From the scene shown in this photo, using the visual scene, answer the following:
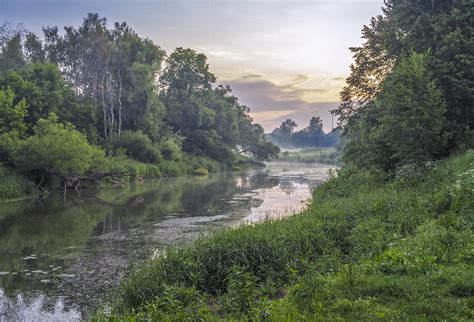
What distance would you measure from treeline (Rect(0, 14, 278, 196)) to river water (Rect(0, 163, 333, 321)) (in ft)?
14.7

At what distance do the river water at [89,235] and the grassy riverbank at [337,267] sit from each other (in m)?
2.21

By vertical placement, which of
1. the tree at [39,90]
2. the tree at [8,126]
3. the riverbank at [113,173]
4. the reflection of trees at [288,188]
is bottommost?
the reflection of trees at [288,188]

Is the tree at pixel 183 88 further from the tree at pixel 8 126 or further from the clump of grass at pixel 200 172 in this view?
the tree at pixel 8 126

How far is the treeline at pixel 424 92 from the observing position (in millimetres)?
18953

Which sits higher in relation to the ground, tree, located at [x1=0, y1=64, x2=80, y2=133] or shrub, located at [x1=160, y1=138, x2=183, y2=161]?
tree, located at [x1=0, y1=64, x2=80, y2=133]

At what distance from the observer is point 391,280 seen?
25.7 ft

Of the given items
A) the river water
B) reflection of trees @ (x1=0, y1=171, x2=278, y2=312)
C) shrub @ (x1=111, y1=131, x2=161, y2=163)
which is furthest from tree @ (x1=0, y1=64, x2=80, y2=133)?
the river water

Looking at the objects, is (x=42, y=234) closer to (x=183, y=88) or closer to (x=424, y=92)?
(x=424, y=92)

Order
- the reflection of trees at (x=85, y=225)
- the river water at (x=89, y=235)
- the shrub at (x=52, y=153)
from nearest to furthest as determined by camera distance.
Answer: the river water at (x=89, y=235) < the reflection of trees at (x=85, y=225) < the shrub at (x=52, y=153)

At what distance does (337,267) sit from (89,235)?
13.4 m

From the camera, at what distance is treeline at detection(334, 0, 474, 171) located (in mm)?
18953

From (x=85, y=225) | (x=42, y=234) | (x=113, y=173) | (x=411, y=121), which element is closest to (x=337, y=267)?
(x=411, y=121)

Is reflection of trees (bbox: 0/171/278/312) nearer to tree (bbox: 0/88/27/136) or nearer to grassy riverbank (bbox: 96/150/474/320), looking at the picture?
grassy riverbank (bbox: 96/150/474/320)

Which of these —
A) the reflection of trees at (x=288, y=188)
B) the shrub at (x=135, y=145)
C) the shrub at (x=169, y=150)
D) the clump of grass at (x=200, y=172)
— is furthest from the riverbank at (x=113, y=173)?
the reflection of trees at (x=288, y=188)
